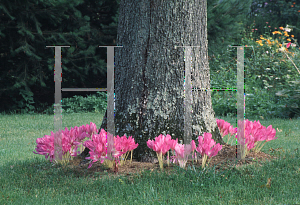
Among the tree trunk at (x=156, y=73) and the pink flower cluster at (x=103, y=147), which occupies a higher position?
the tree trunk at (x=156, y=73)

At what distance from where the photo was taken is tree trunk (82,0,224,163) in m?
3.11

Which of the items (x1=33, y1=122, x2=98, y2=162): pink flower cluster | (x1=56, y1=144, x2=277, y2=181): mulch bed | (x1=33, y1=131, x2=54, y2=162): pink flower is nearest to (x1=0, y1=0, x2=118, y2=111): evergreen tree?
(x1=33, y1=122, x2=98, y2=162): pink flower cluster

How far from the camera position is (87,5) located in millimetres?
9539

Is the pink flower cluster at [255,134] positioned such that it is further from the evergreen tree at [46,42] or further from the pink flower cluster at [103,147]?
the evergreen tree at [46,42]

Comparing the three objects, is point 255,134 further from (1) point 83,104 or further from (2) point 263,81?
(1) point 83,104

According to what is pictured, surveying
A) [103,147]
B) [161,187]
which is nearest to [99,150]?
[103,147]

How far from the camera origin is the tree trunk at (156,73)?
3.11m

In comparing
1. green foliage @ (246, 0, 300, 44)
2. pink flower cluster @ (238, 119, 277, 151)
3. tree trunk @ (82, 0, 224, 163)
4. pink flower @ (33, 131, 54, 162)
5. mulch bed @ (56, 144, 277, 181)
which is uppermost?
green foliage @ (246, 0, 300, 44)

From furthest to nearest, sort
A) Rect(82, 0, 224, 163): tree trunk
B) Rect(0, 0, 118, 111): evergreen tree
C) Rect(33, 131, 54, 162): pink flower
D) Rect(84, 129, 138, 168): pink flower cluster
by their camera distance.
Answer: Rect(0, 0, 118, 111): evergreen tree → Rect(82, 0, 224, 163): tree trunk → Rect(33, 131, 54, 162): pink flower → Rect(84, 129, 138, 168): pink flower cluster

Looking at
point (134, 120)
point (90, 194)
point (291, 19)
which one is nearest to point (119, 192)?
point (90, 194)

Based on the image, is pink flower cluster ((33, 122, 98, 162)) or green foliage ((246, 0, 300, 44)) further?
green foliage ((246, 0, 300, 44))

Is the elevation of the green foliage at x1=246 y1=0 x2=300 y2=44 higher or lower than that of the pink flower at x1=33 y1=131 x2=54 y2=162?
higher

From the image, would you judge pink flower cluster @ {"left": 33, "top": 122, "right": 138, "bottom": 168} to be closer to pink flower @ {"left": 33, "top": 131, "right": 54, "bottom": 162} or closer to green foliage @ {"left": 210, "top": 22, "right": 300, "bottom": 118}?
pink flower @ {"left": 33, "top": 131, "right": 54, "bottom": 162}

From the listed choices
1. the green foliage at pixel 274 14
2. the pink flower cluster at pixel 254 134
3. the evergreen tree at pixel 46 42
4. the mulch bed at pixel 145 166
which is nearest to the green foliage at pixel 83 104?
the evergreen tree at pixel 46 42
